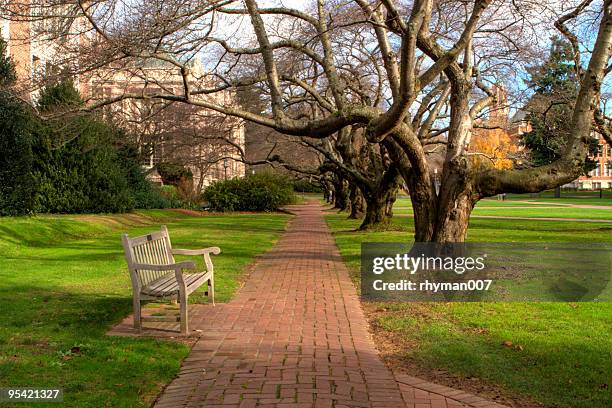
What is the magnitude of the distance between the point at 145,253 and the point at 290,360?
291cm

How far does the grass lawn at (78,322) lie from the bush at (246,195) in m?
23.8

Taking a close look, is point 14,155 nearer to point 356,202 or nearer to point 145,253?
point 145,253

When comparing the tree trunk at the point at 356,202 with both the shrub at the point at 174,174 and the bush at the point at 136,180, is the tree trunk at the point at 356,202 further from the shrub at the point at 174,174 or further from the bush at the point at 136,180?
the shrub at the point at 174,174

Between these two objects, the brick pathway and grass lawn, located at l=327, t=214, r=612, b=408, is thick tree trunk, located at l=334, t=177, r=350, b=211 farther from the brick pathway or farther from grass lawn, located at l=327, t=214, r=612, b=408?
grass lawn, located at l=327, t=214, r=612, b=408

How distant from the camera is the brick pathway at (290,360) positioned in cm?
473

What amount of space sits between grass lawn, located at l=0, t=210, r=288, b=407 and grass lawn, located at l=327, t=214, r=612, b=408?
7.76 ft

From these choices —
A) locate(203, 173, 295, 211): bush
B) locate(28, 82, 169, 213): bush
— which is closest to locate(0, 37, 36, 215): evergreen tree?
locate(28, 82, 169, 213): bush

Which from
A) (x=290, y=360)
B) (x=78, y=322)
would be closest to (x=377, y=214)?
(x=78, y=322)

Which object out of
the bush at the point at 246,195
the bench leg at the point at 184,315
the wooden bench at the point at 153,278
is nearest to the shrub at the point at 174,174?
the bush at the point at 246,195

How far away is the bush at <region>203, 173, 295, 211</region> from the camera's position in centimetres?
4178

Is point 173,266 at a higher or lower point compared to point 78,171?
lower

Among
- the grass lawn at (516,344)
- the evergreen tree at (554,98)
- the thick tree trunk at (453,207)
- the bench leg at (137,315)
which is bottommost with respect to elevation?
the grass lawn at (516,344)

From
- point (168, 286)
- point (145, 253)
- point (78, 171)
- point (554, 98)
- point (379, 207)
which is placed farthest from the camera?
point (78, 171)

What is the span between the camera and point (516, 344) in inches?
255
